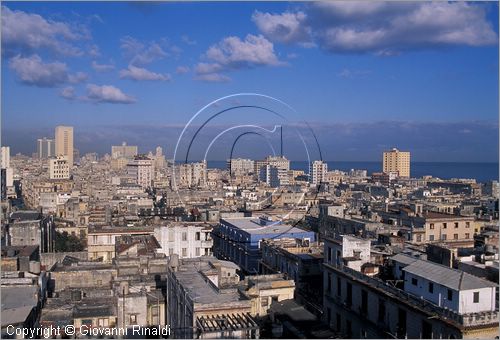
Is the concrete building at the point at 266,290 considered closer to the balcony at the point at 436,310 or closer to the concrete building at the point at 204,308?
the concrete building at the point at 204,308

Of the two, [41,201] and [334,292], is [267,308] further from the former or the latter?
[41,201]

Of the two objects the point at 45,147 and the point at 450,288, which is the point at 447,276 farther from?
the point at 45,147

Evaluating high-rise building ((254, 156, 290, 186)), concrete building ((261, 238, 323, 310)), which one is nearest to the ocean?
high-rise building ((254, 156, 290, 186))

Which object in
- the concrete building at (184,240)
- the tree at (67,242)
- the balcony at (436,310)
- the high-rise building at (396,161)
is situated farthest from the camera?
the high-rise building at (396,161)

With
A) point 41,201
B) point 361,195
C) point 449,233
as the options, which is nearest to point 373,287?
point 449,233

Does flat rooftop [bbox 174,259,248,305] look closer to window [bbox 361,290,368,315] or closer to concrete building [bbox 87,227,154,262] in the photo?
window [bbox 361,290,368,315]

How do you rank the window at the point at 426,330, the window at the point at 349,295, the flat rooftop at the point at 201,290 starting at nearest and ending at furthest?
the flat rooftop at the point at 201,290 → the window at the point at 426,330 → the window at the point at 349,295

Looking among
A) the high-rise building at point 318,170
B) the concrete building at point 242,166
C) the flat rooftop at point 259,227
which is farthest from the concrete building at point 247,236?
the concrete building at point 242,166
